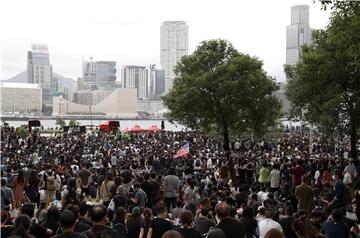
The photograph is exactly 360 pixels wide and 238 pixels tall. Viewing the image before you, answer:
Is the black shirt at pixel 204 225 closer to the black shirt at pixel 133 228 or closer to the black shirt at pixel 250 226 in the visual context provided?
the black shirt at pixel 250 226

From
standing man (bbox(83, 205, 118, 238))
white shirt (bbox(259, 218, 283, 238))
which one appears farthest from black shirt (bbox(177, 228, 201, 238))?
white shirt (bbox(259, 218, 283, 238))

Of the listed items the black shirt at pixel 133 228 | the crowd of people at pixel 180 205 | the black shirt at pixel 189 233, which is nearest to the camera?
the black shirt at pixel 189 233

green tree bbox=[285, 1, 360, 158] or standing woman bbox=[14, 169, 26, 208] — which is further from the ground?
green tree bbox=[285, 1, 360, 158]

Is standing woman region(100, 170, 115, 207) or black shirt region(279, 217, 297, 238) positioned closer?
black shirt region(279, 217, 297, 238)

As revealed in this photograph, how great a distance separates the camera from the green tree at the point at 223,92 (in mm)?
32469

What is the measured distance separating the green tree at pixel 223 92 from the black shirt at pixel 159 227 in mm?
24858

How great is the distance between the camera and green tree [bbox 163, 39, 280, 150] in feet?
107

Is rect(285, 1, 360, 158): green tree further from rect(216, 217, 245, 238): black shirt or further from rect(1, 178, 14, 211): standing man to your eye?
rect(216, 217, 245, 238): black shirt

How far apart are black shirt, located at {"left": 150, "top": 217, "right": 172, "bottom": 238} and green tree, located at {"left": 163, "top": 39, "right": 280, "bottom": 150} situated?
81.6ft

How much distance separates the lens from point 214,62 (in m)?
33.8

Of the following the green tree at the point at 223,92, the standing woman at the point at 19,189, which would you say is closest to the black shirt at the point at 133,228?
the standing woman at the point at 19,189

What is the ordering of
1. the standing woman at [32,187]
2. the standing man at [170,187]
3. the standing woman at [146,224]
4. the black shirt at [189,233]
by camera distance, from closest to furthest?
the black shirt at [189,233], the standing woman at [146,224], the standing man at [170,187], the standing woman at [32,187]

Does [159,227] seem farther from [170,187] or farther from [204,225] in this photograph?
[170,187]

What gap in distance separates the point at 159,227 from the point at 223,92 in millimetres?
25679
